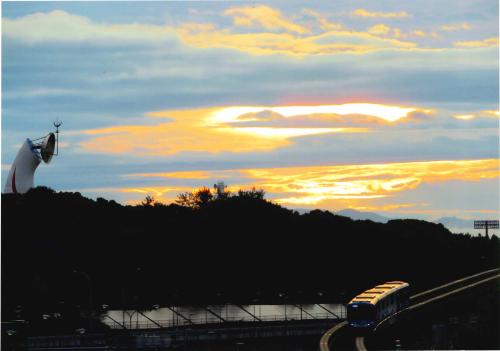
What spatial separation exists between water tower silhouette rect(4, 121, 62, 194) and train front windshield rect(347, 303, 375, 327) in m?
78.8

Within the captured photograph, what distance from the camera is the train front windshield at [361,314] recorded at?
96812mm

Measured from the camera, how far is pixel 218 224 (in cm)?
19850

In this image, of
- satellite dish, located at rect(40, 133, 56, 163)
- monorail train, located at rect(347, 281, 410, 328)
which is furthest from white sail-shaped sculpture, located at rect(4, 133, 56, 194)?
monorail train, located at rect(347, 281, 410, 328)

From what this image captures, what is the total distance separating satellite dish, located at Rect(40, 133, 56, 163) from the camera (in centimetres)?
15950

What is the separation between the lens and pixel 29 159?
161125mm

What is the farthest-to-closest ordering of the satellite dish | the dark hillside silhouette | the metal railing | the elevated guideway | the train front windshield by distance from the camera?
the satellite dish < the dark hillside silhouette < the metal railing < the train front windshield < the elevated guideway

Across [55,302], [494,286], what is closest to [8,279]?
[55,302]

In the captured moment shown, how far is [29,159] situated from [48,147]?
413 cm

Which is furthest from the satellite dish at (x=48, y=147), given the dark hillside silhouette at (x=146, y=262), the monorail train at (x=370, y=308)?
the monorail train at (x=370, y=308)

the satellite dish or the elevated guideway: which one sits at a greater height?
the satellite dish

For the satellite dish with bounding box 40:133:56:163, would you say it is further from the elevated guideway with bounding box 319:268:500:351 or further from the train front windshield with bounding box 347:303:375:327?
the train front windshield with bounding box 347:303:375:327

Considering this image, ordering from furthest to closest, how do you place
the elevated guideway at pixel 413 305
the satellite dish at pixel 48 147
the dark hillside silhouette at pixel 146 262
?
the satellite dish at pixel 48 147
the dark hillside silhouette at pixel 146 262
the elevated guideway at pixel 413 305

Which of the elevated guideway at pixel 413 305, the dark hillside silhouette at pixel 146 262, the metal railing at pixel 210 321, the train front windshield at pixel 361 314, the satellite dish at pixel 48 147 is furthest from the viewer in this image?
the satellite dish at pixel 48 147

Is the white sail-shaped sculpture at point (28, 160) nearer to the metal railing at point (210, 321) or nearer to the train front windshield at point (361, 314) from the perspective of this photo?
the metal railing at point (210, 321)
